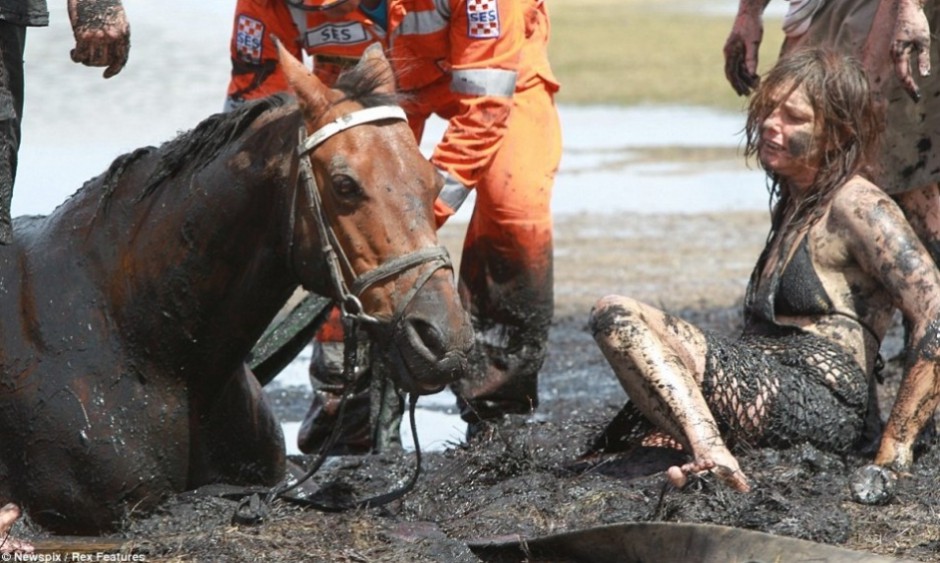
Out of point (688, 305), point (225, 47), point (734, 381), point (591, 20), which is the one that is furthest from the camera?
point (591, 20)

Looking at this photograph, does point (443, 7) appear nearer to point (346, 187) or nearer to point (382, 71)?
point (382, 71)

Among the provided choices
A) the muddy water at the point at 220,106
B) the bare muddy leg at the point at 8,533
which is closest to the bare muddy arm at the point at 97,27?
the bare muddy leg at the point at 8,533

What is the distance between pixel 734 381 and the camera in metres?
5.34

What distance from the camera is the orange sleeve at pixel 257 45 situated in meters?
6.24

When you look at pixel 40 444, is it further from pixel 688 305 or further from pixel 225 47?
pixel 225 47

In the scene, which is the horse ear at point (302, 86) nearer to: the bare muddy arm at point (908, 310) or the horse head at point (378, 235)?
the horse head at point (378, 235)

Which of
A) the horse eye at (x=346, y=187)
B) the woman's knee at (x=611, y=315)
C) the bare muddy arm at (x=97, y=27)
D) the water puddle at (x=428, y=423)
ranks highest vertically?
the bare muddy arm at (x=97, y=27)

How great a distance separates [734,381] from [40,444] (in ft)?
6.90

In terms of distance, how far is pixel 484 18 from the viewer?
5.82 m

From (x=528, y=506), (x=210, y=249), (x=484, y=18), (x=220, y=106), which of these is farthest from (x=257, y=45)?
(x=220, y=106)

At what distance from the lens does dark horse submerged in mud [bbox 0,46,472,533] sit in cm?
441

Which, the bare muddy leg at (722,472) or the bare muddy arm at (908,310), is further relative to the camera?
the bare muddy arm at (908,310)

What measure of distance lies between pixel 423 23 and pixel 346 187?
1766 mm

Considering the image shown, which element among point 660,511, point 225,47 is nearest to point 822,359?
point 660,511
